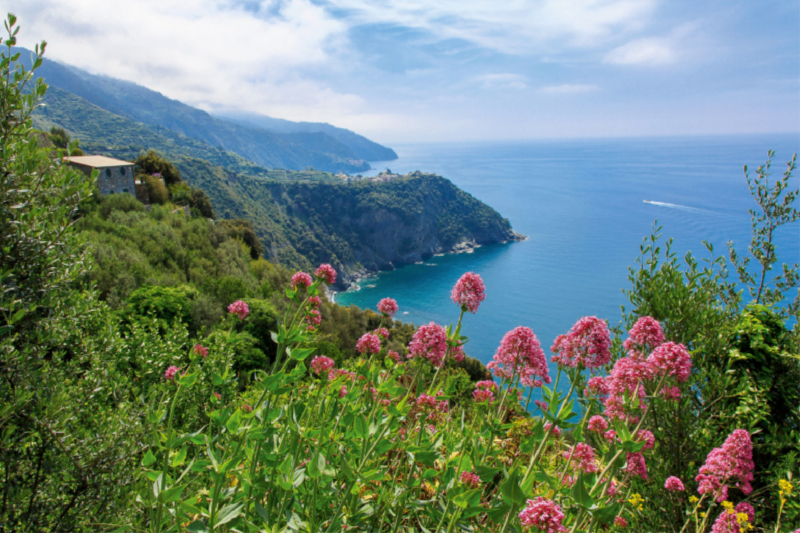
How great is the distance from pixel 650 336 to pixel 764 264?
7.68 metres

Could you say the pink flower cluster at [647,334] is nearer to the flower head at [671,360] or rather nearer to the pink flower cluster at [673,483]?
the flower head at [671,360]

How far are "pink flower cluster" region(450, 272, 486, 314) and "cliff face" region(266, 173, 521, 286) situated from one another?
94.8m

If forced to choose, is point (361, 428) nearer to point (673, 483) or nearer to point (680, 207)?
point (673, 483)

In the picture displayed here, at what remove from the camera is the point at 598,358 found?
7.26 ft

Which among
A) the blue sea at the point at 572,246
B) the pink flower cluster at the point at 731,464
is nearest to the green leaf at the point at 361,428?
the pink flower cluster at the point at 731,464

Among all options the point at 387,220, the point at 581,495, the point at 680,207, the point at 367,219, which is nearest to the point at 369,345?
the point at 581,495

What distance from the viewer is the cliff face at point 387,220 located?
10381 centimetres

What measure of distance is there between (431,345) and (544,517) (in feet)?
3.73

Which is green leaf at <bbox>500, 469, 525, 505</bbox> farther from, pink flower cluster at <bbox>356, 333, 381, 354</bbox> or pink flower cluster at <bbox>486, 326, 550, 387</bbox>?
pink flower cluster at <bbox>356, 333, 381, 354</bbox>

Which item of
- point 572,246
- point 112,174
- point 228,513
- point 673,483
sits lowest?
point 572,246

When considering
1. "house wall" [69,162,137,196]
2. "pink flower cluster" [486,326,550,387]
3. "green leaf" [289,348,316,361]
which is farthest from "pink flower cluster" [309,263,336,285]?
"house wall" [69,162,137,196]

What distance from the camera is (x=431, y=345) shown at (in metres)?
2.50

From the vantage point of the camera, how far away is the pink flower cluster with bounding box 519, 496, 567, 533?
1.52 meters

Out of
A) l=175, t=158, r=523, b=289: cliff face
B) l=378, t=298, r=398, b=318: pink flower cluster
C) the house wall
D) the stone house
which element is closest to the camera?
l=378, t=298, r=398, b=318: pink flower cluster
